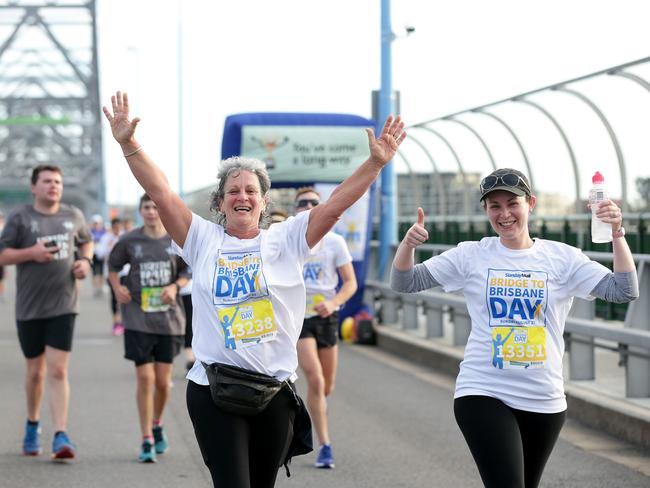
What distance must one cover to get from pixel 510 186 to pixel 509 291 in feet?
1.30

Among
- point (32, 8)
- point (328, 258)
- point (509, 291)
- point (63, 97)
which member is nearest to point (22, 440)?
point (328, 258)

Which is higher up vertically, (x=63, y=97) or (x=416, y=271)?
(x=63, y=97)

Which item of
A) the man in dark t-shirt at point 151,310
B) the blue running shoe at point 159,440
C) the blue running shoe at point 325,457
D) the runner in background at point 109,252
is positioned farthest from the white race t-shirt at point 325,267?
the runner in background at point 109,252

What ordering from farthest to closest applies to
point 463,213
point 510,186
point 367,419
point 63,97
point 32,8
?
point 63,97 < point 32,8 < point 463,213 < point 367,419 < point 510,186

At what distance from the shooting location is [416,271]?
16.4ft

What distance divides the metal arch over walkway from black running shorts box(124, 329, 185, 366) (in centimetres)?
443

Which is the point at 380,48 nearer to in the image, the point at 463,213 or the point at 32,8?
the point at 463,213

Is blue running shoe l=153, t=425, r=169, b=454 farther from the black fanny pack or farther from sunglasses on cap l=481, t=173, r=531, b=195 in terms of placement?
sunglasses on cap l=481, t=173, r=531, b=195

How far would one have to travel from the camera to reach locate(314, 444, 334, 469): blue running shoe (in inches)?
298

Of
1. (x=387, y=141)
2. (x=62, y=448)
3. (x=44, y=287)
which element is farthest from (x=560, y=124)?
(x=387, y=141)

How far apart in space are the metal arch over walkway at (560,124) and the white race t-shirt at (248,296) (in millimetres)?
6038

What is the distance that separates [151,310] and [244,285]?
3652 mm

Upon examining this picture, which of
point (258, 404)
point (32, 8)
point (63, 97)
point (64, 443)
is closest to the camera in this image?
point (258, 404)

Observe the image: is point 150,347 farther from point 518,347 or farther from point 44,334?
point 518,347
